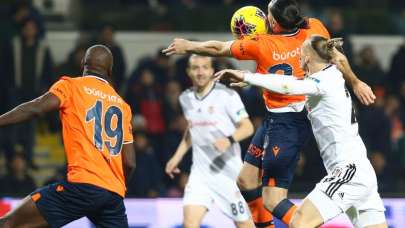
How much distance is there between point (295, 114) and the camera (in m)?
8.72

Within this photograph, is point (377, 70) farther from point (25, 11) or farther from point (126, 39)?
point (25, 11)

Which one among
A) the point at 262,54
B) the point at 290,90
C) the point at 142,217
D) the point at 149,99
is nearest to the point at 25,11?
the point at 149,99

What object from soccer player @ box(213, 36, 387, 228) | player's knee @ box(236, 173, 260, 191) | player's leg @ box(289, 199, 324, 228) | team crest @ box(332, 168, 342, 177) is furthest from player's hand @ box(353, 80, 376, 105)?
player's knee @ box(236, 173, 260, 191)

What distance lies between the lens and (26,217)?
767 cm

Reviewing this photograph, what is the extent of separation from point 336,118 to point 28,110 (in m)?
2.28

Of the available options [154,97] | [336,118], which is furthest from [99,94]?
[154,97]

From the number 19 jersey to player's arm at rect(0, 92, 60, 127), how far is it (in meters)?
0.08

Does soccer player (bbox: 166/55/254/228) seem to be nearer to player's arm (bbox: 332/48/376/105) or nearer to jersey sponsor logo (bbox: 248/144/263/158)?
jersey sponsor logo (bbox: 248/144/263/158)

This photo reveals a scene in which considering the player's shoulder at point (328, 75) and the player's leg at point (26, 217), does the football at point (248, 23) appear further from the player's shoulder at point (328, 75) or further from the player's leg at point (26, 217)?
the player's leg at point (26, 217)

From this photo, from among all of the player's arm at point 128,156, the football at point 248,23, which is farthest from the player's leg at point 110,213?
the football at point 248,23

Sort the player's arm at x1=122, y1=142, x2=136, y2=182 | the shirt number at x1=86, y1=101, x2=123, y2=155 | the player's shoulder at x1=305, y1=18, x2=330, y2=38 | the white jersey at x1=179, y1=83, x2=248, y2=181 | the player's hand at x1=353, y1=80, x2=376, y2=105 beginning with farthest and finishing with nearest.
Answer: the white jersey at x1=179, y1=83, x2=248, y2=181
the player's shoulder at x1=305, y1=18, x2=330, y2=38
the player's hand at x1=353, y1=80, x2=376, y2=105
the player's arm at x1=122, y1=142, x2=136, y2=182
the shirt number at x1=86, y1=101, x2=123, y2=155

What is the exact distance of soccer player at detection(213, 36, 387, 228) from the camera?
7688 millimetres

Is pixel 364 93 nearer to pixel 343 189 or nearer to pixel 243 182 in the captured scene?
pixel 343 189

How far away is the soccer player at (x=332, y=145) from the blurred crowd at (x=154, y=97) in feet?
16.1
